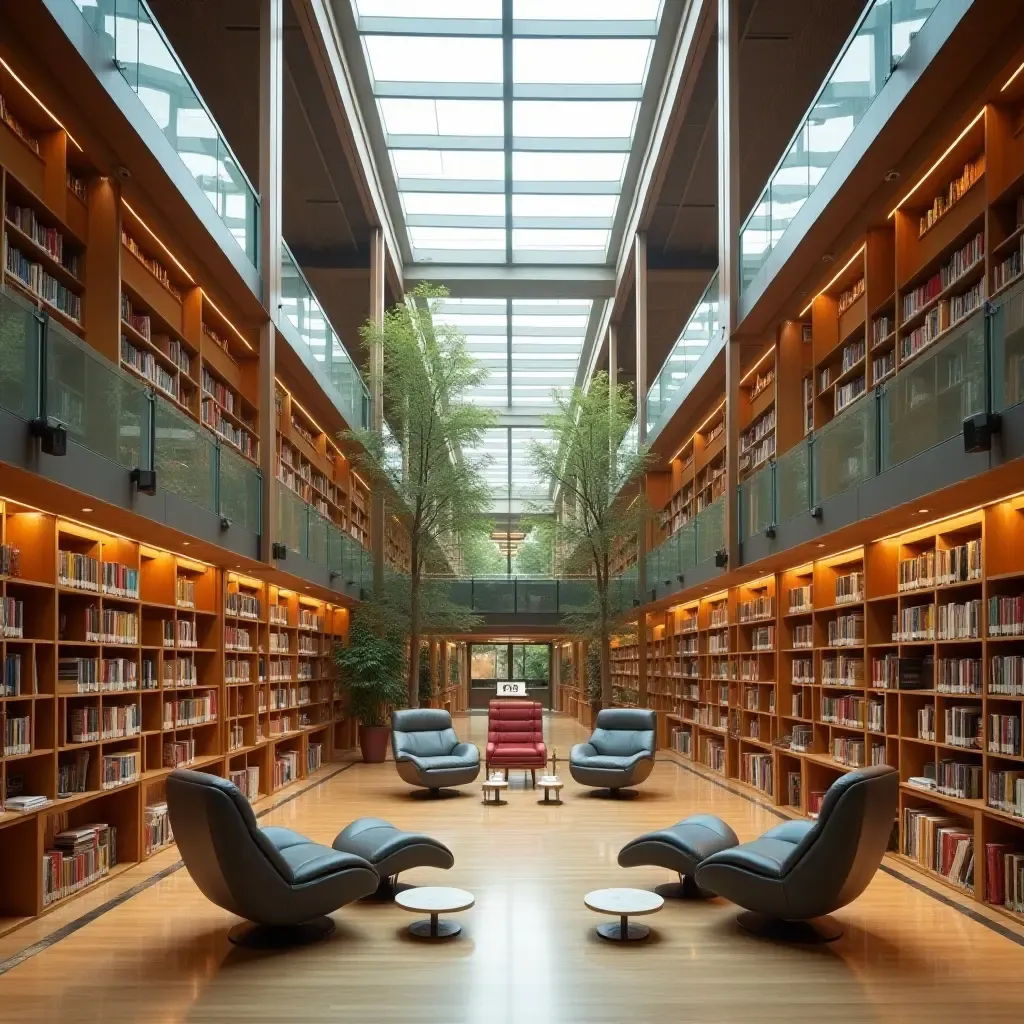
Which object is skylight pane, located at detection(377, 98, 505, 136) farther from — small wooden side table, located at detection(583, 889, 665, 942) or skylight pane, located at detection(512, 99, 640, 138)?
small wooden side table, located at detection(583, 889, 665, 942)

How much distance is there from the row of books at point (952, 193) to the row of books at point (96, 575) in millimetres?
6562

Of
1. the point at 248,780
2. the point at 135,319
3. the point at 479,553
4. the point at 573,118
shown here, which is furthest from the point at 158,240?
the point at 479,553

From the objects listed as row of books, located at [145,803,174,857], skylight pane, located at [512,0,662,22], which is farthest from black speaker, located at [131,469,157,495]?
skylight pane, located at [512,0,662,22]

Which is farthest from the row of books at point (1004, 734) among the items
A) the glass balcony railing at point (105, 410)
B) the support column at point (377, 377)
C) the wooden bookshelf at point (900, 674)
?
the support column at point (377, 377)

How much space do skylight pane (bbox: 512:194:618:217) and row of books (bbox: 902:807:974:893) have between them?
11869 millimetres

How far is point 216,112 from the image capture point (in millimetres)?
13758

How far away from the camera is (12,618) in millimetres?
6449

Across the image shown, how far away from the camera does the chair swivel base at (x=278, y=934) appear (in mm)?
5609

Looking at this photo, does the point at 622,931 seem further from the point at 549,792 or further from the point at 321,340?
the point at 321,340

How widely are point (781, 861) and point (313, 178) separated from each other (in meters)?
13.1

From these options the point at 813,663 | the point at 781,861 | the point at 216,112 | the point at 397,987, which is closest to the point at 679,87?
the point at 216,112

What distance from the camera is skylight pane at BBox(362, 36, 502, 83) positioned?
12953 millimetres

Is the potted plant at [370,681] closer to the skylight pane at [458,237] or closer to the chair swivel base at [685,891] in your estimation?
the skylight pane at [458,237]

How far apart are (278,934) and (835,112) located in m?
7.18
